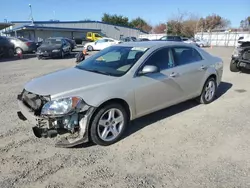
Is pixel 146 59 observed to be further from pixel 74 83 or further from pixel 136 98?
pixel 74 83

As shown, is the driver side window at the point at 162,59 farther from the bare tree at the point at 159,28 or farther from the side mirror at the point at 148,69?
the bare tree at the point at 159,28

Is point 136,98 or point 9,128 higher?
point 136,98

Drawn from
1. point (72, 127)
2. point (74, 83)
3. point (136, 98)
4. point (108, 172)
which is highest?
point (74, 83)

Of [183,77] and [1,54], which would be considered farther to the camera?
[1,54]

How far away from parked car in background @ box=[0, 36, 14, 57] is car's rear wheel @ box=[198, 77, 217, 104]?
1701 cm

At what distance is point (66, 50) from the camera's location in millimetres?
17734

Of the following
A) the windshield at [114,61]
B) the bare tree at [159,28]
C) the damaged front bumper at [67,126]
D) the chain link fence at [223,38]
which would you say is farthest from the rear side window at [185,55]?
the bare tree at [159,28]

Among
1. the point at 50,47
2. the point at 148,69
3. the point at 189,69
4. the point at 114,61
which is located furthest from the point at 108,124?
the point at 50,47

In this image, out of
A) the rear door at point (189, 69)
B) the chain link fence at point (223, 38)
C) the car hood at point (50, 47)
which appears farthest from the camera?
the chain link fence at point (223, 38)

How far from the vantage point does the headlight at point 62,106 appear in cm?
316

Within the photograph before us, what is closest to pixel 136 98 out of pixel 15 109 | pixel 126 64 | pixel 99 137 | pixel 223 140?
pixel 126 64

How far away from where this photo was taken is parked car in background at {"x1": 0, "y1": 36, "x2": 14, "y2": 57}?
17556 millimetres

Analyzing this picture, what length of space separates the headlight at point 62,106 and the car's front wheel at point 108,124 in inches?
13.1

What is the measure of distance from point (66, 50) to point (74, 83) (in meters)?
15.1
